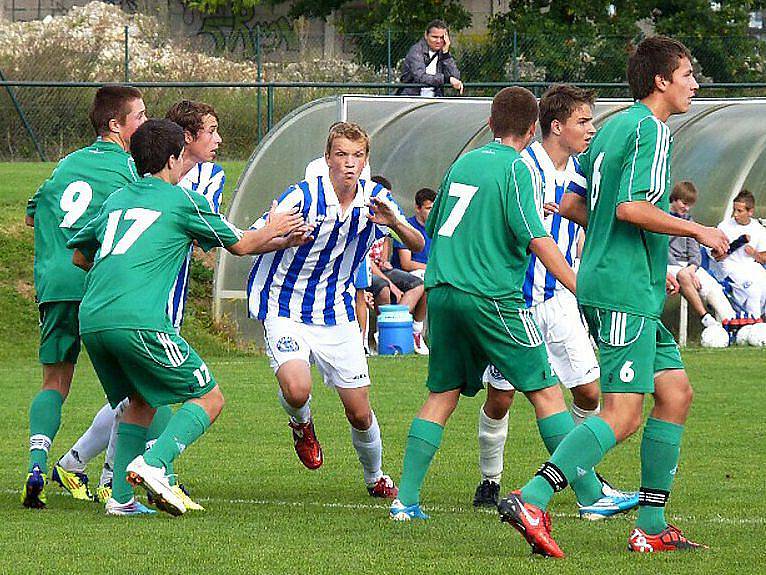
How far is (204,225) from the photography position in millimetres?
6918

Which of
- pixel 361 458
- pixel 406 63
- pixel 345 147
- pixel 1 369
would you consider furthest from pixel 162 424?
pixel 406 63

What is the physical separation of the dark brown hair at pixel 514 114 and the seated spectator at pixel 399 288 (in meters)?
9.67

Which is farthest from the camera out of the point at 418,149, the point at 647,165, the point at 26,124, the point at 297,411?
the point at 26,124

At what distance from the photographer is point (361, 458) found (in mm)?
8016

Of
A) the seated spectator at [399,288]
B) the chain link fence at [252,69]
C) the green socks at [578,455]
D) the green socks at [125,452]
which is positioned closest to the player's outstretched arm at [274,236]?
the green socks at [125,452]

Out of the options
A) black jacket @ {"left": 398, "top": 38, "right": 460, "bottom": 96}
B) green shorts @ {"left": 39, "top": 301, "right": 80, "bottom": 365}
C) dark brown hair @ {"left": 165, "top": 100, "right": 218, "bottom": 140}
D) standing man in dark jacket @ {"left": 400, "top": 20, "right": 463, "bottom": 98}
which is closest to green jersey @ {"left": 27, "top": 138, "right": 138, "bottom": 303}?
green shorts @ {"left": 39, "top": 301, "right": 80, "bottom": 365}

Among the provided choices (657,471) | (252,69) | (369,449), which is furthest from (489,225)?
(252,69)

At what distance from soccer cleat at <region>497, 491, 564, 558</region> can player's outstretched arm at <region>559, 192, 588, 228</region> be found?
A: 124 centimetres

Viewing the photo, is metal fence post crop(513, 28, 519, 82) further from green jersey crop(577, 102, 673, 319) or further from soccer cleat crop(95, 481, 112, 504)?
green jersey crop(577, 102, 673, 319)

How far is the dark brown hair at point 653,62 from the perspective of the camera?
239 inches

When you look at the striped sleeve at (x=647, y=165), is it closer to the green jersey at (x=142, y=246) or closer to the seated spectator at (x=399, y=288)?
the green jersey at (x=142, y=246)

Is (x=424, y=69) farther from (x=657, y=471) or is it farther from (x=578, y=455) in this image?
(x=578, y=455)

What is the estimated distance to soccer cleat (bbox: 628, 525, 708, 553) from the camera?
19.6ft

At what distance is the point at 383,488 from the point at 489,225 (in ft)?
6.23
